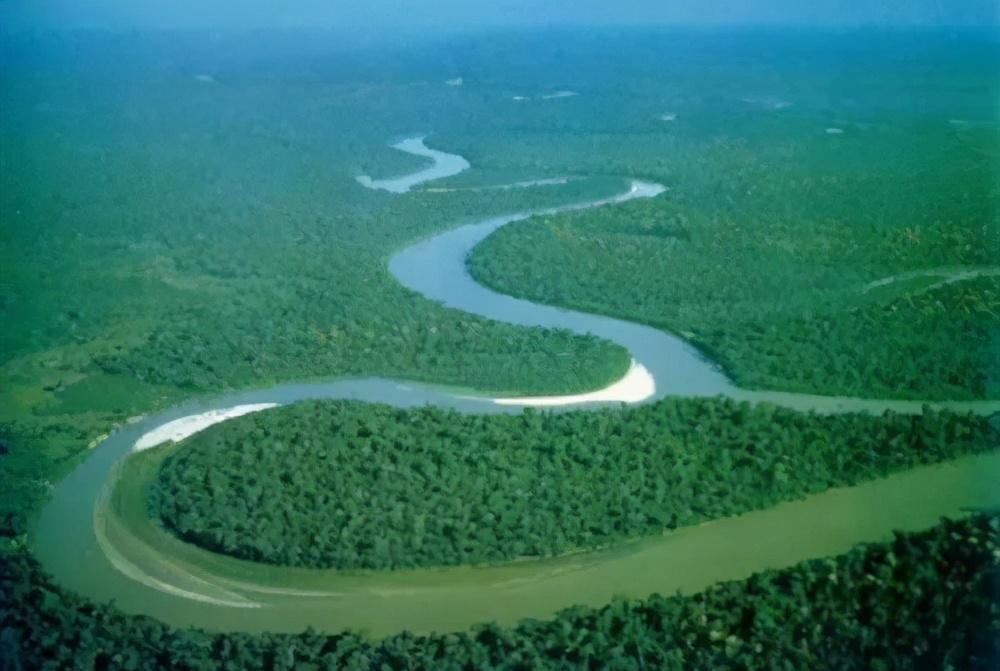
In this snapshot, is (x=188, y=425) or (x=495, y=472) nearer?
(x=495, y=472)

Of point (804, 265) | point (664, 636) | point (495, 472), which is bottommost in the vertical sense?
point (664, 636)

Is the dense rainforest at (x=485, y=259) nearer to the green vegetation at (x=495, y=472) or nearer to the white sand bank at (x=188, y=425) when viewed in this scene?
the green vegetation at (x=495, y=472)

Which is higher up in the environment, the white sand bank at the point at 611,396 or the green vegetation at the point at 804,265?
the green vegetation at the point at 804,265

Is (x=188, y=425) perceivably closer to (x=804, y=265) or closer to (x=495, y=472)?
(x=495, y=472)

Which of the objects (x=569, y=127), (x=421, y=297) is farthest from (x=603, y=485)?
(x=569, y=127)

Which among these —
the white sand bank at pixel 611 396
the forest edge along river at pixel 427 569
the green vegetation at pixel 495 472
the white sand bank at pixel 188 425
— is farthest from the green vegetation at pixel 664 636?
the white sand bank at pixel 611 396

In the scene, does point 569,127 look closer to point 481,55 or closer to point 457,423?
point 481,55

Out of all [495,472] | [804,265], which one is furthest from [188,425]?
[804,265]

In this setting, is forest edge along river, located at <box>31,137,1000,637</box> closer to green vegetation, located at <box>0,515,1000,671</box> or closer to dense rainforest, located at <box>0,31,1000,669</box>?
dense rainforest, located at <box>0,31,1000,669</box>
